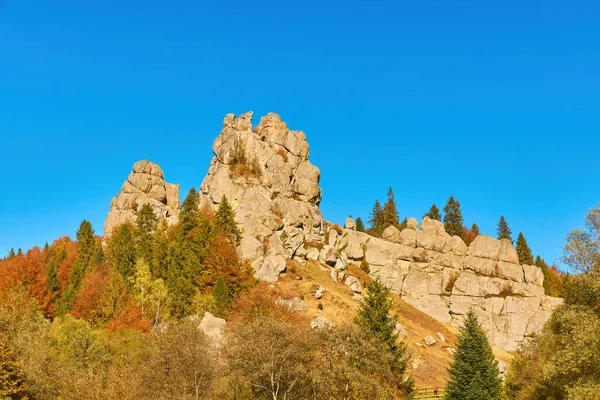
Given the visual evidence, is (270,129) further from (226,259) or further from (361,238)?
(226,259)

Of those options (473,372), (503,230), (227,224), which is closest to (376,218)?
(503,230)

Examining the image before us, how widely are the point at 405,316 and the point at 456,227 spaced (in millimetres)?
49791

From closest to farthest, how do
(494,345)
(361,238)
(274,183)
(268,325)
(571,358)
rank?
(571,358) < (268,325) < (494,345) < (274,183) < (361,238)

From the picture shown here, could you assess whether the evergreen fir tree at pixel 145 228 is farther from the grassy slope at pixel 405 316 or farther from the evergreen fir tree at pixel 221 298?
the grassy slope at pixel 405 316

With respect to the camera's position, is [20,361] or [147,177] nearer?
[20,361]

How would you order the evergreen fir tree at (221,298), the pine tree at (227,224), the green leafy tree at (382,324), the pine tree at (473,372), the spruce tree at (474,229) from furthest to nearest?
Result: 1. the spruce tree at (474,229)
2. the pine tree at (227,224)
3. the evergreen fir tree at (221,298)
4. the pine tree at (473,372)
5. the green leafy tree at (382,324)

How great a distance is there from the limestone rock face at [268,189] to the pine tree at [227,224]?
5.23 feet

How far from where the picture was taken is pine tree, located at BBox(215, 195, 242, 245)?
9719 centimetres

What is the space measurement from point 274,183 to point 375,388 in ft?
258

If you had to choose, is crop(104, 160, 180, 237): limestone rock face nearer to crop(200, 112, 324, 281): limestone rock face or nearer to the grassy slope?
crop(200, 112, 324, 281): limestone rock face

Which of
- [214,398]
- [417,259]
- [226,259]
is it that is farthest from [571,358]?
[417,259]

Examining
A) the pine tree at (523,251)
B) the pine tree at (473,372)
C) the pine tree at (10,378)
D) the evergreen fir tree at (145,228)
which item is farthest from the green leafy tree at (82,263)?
the pine tree at (523,251)

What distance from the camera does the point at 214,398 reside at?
47.7m

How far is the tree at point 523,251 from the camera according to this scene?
133 m
